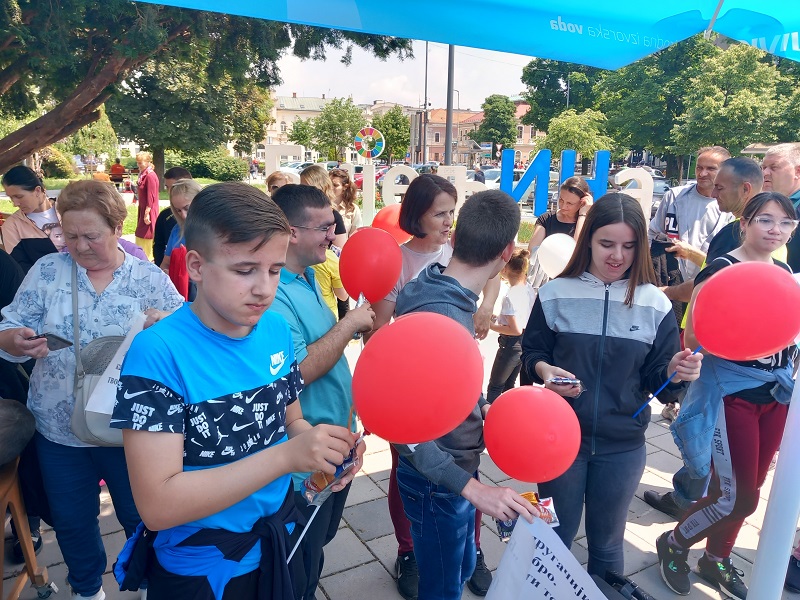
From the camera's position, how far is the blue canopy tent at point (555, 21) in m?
2.34

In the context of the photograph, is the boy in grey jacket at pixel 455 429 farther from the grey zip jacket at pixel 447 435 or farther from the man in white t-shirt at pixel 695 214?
the man in white t-shirt at pixel 695 214

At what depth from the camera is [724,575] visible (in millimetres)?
2764

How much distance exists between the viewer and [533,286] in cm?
439

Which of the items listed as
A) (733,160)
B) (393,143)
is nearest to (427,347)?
(733,160)

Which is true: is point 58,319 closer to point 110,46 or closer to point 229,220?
point 229,220

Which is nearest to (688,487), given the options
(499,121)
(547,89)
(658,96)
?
(658,96)

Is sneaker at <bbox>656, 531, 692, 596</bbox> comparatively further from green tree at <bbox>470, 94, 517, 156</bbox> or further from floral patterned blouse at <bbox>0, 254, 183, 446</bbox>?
green tree at <bbox>470, 94, 517, 156</bbox>

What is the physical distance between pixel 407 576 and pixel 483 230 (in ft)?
5.97

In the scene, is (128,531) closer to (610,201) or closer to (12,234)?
(610,201)

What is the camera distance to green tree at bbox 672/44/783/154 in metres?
29.0

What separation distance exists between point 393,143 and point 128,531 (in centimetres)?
5110

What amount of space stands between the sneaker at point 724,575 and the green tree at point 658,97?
1462 inches

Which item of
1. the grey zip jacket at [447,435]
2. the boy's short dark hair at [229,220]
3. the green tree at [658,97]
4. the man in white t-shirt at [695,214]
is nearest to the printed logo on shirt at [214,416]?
the boy's short dark hair at [229,220]

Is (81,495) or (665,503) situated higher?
(81,495)
